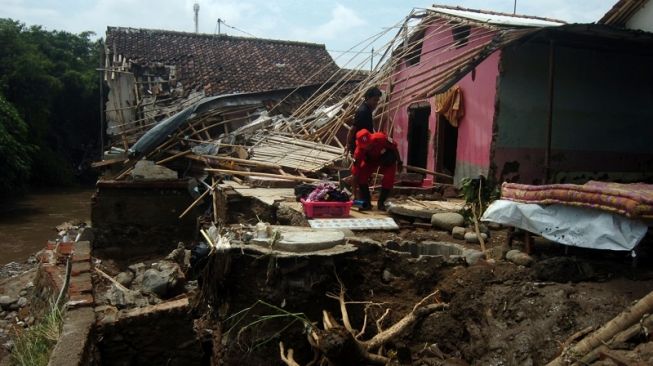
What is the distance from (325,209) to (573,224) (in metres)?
2.84

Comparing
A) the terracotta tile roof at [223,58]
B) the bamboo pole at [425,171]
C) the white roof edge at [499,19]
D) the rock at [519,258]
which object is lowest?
the rock at [519,258]

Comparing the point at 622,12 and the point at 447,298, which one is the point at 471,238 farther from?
the point at 622,12

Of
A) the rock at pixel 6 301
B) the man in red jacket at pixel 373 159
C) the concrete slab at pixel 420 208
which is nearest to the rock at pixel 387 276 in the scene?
the concrete slab at pixel 420 208

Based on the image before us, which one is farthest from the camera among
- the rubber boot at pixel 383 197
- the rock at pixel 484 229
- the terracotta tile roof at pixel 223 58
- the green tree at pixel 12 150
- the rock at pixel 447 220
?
the terracotta tile roof at pixel 223 58

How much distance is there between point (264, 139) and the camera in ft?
36.8

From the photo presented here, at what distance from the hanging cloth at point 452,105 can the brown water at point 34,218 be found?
402 inches

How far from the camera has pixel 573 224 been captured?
4160 mm

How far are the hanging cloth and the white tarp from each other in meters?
4.20

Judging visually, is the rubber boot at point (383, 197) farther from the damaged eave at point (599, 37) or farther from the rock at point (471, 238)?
the damaged eave at point (599, 37)

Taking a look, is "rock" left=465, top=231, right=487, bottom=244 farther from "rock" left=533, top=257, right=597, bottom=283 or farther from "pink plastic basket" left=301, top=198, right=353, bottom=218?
"pink plastic basket" left=301, top=198, right=353, bottom=218

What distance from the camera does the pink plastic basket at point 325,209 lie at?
6.05m

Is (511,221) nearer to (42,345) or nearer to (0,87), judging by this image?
(42,345)

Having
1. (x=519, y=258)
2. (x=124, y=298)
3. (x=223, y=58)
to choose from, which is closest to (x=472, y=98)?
(x=519, y=258)

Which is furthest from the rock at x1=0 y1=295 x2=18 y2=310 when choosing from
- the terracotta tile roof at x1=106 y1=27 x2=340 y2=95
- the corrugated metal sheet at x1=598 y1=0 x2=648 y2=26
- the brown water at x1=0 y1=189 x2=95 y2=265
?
the corrugated metal sheet at x1=598 y1=0 x2=648 y2=26
